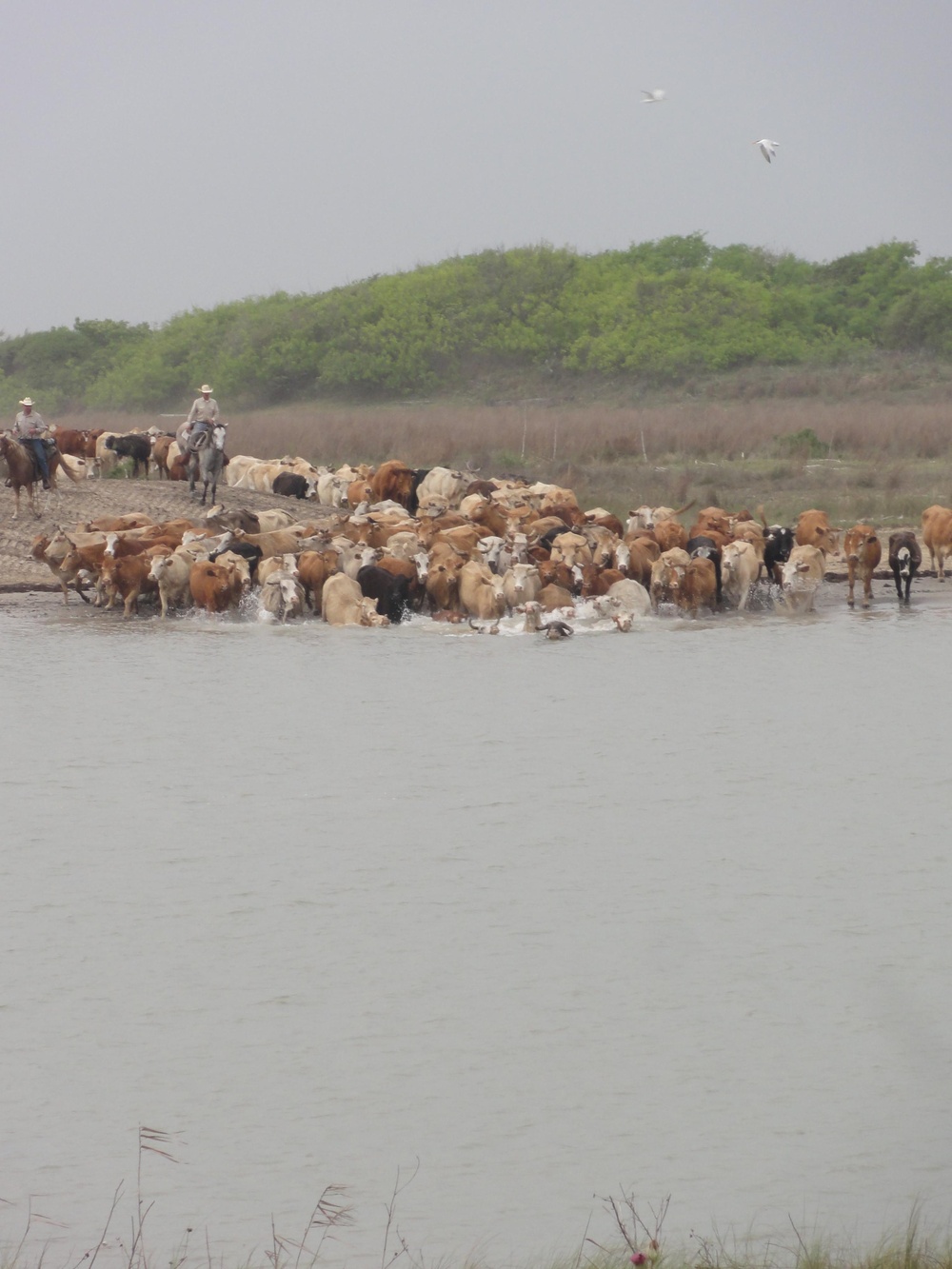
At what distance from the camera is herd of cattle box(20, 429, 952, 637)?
19.8 metres

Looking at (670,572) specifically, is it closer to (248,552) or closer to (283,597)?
(283,597)

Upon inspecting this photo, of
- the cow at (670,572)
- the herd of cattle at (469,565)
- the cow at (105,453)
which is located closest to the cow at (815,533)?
the herd of cattle at (469,565)

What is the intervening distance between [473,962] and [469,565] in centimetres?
1144

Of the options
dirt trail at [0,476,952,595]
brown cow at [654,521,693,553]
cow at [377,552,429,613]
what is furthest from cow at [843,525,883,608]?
cow at [377,552,429,613]

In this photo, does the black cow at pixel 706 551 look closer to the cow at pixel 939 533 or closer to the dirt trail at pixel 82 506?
the cow at pixel 939 533

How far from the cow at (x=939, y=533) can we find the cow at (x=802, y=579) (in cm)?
232

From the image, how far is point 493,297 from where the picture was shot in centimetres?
6575

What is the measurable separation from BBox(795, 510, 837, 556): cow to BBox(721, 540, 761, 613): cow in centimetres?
155

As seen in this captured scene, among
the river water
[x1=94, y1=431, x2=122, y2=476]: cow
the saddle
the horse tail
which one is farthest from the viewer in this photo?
[x1=94, y1=431, x2=122, y2=476]: cow

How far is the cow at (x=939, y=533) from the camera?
22250 mm

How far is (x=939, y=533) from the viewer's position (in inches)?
880

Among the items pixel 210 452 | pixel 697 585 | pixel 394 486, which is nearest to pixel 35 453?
pixel 210 452

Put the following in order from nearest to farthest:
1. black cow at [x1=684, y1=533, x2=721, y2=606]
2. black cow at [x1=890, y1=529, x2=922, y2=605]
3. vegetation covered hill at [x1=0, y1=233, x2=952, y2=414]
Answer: black cow at [x1=684, y1=533, x2=721, y2=606] → black cow at [x1=890, y1=529, x2=922, y2=605] → vegetation covered hill at [x1=0, y1=233, x2=952, y2=414]

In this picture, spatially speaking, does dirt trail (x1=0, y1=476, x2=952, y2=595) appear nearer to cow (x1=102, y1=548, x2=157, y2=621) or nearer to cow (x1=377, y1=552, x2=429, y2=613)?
cow (x1=102, y1=548, x2=157, y2=621)
